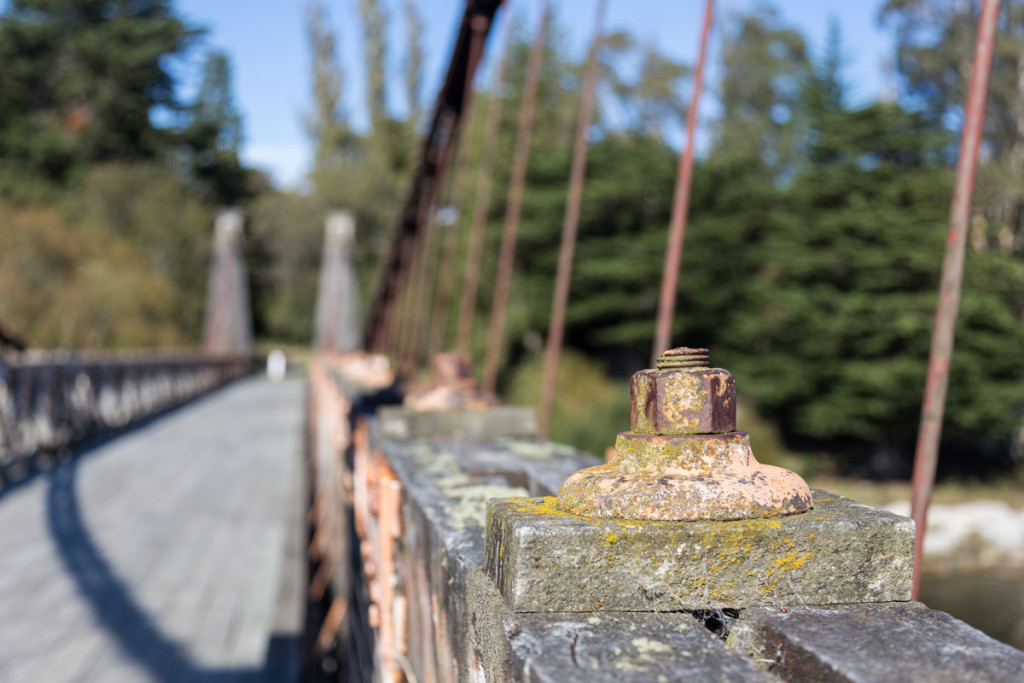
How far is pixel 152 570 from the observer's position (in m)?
5.95

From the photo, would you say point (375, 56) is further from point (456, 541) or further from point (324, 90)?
point (456, 541)

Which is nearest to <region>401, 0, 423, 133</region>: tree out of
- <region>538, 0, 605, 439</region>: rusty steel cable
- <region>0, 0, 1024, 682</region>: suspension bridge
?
<region>0, 0, 1024, 682</region>: suspension bridge

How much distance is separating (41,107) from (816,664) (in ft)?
145

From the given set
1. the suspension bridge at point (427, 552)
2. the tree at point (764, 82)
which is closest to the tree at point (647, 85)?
the tree at point (764, 82)

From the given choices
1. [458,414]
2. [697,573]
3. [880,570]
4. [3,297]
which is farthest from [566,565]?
[3,297]

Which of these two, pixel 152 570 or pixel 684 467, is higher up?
pixel 684 467

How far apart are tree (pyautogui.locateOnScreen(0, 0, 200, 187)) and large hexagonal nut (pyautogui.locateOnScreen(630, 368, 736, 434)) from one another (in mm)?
39811

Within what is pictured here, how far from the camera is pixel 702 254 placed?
22781 mm

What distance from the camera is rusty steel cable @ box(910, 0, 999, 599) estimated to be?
1.45 m

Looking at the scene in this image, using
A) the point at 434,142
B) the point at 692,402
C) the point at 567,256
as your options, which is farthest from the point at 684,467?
the point at 434,142

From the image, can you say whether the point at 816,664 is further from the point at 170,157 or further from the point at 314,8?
the point at 314,8

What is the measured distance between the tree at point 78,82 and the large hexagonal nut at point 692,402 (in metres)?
39.8

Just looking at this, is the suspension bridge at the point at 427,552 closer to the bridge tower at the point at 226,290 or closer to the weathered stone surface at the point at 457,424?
the weathered stone surface at the point at 457,424

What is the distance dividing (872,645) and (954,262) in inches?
30.4
